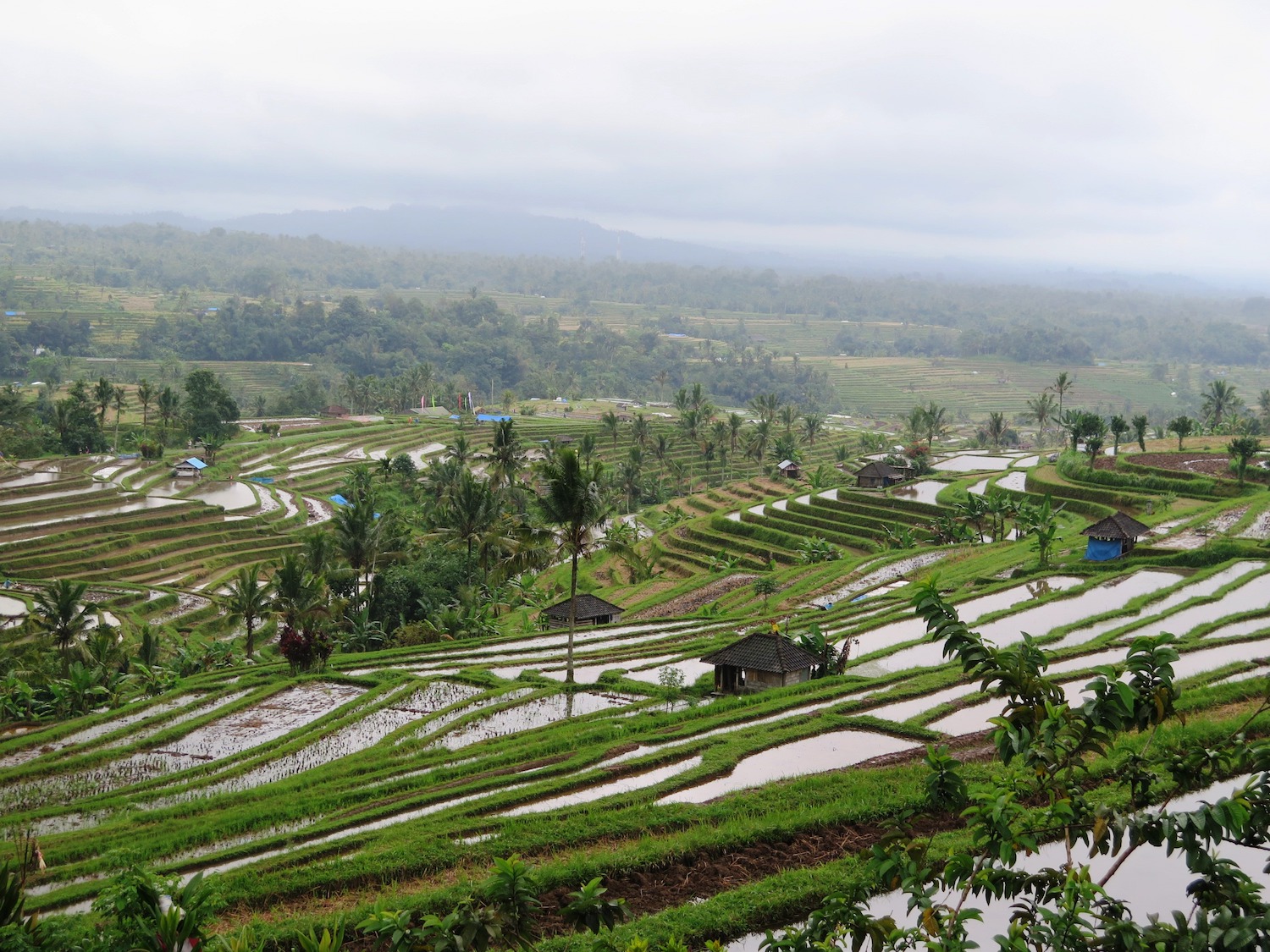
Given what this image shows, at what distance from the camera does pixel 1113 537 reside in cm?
2864

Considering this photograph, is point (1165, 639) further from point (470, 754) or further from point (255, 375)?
point (255, 375)

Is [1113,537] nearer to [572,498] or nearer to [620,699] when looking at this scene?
[620,699]

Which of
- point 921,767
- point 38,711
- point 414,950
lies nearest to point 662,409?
point 38,711

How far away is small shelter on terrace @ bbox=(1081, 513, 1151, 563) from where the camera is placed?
28641 millimetres

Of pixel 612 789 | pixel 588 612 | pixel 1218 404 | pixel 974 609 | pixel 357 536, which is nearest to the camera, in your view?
pixel 612 789

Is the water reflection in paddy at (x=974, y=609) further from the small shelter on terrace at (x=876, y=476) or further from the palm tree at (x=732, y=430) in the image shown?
the palm tree at (x=732, y=430)

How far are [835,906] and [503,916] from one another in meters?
2.37

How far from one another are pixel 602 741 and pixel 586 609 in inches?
534

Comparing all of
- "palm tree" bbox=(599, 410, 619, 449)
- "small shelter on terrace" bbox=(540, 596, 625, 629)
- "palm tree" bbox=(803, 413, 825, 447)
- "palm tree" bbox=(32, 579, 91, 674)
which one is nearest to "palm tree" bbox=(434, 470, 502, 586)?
"small shelter on terrace" bbox=(540, 596, 625, 629)

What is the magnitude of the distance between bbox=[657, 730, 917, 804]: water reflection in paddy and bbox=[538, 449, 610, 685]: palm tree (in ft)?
17.0

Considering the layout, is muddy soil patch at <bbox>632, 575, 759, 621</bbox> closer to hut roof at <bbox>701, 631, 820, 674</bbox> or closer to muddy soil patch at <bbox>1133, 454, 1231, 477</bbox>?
hut roof at <bbox>701, 631, 820, 674</bbox>

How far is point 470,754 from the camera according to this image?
55.1ft

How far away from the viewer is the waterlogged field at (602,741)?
1152 cm

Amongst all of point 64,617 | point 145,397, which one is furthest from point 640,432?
point 64,617
